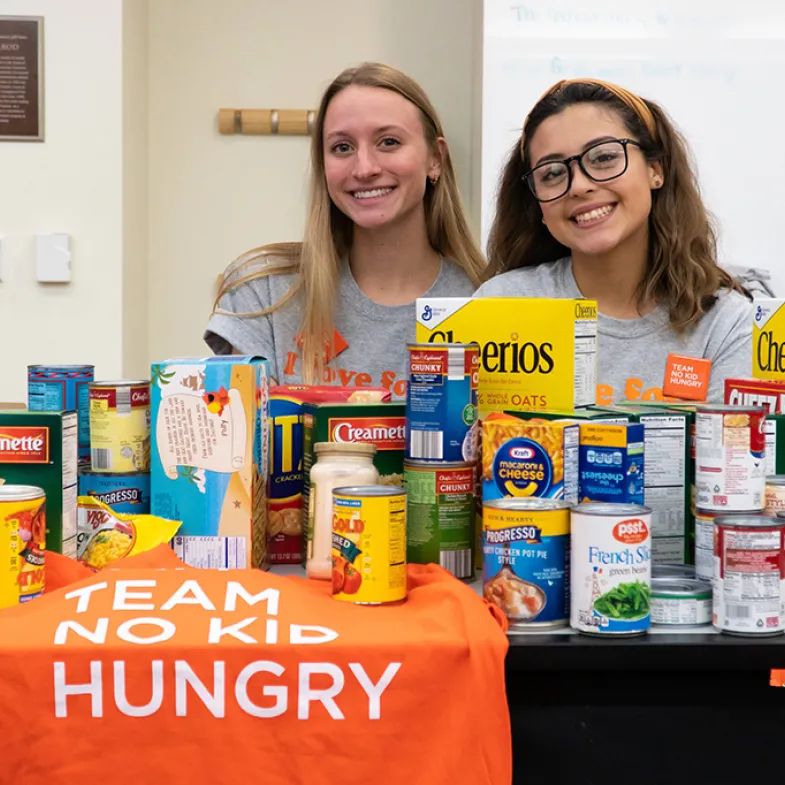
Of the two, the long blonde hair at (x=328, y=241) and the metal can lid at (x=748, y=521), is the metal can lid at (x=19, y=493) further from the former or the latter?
the long blonde hair at (x=328, y=241)

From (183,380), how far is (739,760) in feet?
2.53

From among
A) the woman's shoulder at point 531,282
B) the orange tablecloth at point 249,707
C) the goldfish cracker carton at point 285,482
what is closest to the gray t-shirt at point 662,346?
the woman's shoulder at point 531,282

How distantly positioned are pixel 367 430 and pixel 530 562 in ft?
1.11

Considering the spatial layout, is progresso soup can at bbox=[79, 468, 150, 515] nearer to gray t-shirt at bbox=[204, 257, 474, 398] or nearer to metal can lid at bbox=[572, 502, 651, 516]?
metal can lid at bbox=[572, 502, 651, 516]

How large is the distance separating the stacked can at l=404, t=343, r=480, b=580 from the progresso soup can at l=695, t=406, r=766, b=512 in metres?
0.28

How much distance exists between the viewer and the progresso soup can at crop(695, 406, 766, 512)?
113cm

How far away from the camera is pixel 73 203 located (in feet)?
10.6

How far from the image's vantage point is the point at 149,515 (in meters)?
1.30

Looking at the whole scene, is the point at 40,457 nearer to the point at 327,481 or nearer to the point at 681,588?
the point at 327,481

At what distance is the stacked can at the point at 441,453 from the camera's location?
4.07ft

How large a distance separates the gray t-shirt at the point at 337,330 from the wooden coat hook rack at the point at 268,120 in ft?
3.99

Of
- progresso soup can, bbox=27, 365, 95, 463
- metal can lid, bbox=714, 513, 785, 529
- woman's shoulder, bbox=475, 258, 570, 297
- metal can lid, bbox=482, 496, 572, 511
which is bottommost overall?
metal can lid, bbox=714, 513, 785, 529

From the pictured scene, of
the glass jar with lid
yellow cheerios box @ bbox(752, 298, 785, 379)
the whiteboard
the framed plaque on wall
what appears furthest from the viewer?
the framed plaque on wall

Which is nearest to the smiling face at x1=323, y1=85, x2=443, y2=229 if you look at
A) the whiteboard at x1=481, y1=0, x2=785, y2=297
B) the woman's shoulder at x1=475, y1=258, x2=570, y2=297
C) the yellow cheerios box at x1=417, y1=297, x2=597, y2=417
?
the woman's shoulder at x1=475, y1=258, x2=570, y2=297
